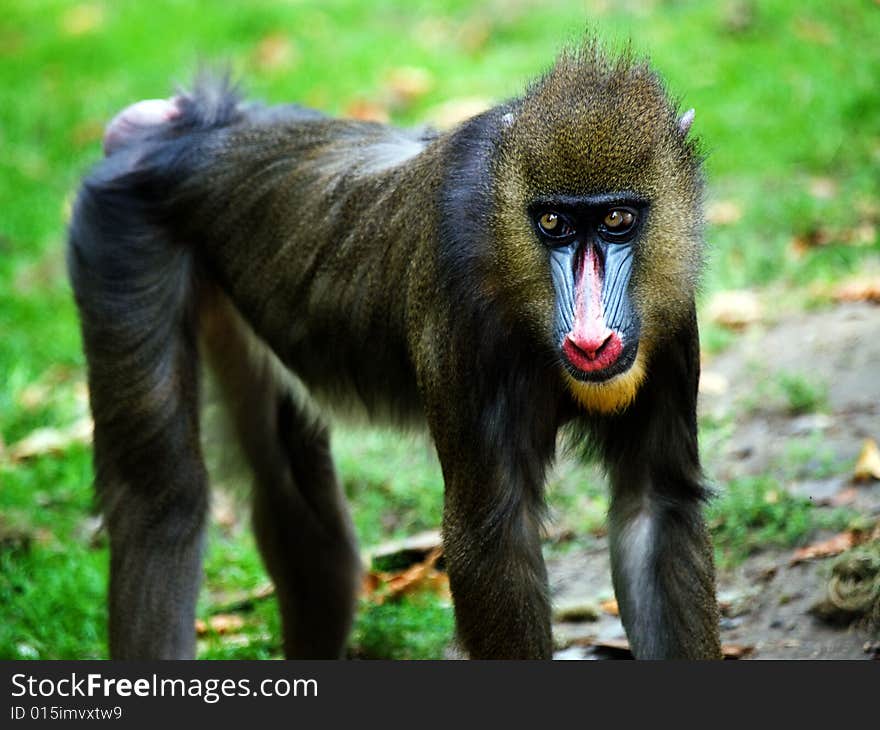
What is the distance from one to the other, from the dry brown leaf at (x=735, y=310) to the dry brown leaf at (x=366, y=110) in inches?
133

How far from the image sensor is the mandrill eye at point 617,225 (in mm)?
3541

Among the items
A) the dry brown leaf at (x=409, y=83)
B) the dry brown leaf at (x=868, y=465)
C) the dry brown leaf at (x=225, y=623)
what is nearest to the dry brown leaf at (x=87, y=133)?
the dry brown leaf at (x=409, y=83)

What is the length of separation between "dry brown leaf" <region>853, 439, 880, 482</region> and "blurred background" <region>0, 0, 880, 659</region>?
0.04 feet

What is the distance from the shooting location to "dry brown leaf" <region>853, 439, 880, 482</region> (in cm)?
512

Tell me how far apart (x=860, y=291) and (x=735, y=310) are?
1.79 feet

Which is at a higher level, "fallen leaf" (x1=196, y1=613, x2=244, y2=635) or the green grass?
the green grass

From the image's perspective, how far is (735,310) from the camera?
21.6 feet

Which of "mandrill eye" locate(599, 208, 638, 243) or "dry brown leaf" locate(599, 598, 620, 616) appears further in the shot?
"dry brown leaf" locate(599, 598, 620, 616)

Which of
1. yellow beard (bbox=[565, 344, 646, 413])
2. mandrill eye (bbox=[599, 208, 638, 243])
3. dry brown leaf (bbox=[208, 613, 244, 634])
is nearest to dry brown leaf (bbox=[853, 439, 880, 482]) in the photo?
yellow beard (bbox=[565, 344, 646, 413])

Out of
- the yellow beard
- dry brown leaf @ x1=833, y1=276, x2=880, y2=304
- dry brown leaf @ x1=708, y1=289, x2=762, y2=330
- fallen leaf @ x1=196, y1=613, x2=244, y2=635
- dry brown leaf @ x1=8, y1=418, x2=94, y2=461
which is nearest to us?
the yellow beard

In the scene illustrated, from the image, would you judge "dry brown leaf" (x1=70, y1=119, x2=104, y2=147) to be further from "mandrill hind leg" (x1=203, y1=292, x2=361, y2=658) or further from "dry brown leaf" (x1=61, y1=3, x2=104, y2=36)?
"mandrill hind leg" (x1=203, y1=292, x2=361, y2=658)

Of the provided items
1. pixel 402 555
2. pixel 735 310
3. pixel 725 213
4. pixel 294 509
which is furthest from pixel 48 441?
pixel 725 213

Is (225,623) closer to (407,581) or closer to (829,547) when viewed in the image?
(407,581)

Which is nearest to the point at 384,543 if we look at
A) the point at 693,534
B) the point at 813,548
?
the point at 813,548
